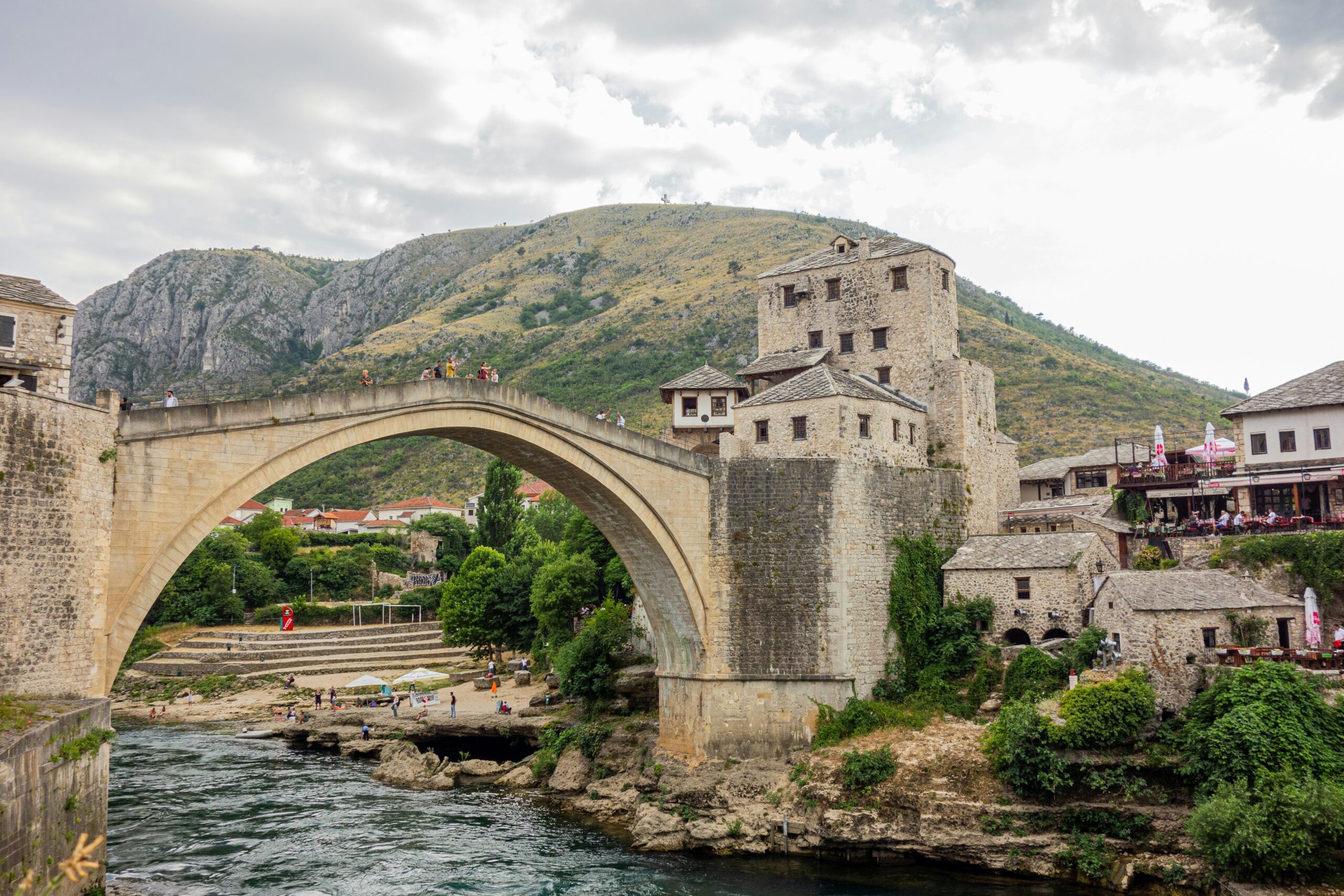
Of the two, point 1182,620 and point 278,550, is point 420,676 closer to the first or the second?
point 278,550

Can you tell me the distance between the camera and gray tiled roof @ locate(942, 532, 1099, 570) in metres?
29.4

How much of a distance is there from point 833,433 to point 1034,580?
298 inches

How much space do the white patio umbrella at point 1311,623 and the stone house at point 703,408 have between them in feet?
66.4

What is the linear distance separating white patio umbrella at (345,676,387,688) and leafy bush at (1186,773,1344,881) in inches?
1466

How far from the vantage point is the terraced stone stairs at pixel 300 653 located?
179ft

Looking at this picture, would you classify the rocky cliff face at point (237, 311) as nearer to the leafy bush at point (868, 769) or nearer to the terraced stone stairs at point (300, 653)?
the terraced stone stairs at point (300, 653)

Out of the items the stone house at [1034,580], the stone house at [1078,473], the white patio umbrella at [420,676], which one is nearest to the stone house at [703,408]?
the stone house at [1034,580]

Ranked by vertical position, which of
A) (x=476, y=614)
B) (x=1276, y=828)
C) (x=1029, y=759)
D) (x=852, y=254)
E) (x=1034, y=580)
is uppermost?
(x=852, y=254)

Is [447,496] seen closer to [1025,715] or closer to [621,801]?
[621,801]

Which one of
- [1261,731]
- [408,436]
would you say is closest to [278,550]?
[408,436]

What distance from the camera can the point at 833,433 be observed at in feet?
99.3

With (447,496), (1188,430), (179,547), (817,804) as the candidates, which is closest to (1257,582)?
(817,804)

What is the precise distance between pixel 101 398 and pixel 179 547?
10.7 feet

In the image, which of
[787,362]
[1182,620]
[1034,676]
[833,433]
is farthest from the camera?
[787,362]
